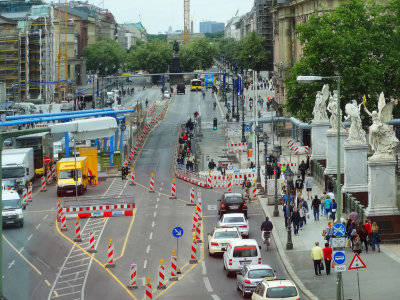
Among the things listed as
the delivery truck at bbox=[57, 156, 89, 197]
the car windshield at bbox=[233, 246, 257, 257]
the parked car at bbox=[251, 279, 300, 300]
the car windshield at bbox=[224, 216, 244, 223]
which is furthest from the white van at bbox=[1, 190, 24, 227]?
the parked car at bbox=[251, 279, 300, 300]

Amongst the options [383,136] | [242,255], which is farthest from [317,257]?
[383,136]

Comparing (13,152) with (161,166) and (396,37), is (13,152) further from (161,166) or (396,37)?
(396,37)

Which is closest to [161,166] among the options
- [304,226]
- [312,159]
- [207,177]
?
[207,177]

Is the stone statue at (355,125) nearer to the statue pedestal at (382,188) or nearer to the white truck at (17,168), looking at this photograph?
the statue pedestal at (382,188)

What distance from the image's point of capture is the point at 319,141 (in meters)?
59.8

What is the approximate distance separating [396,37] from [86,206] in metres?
30.5

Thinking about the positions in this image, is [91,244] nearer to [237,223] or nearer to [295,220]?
[237,223]

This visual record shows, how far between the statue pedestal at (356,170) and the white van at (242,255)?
40.7ft

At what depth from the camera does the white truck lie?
2275 inches

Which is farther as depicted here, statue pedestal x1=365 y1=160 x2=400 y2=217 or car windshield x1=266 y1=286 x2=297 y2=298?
statue pedestal x1=365 y1=160 x2=400 y2=217

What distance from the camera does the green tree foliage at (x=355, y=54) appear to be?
66.9m

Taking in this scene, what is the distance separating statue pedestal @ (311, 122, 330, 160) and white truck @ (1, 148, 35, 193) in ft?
61.1

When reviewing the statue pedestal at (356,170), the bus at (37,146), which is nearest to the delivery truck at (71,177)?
the bus at (37,146)

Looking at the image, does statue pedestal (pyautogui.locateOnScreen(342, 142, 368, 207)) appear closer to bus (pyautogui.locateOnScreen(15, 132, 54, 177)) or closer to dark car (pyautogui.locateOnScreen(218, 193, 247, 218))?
dark car (pyautogui.locateOnScreen(218, 193, 247, 218))
